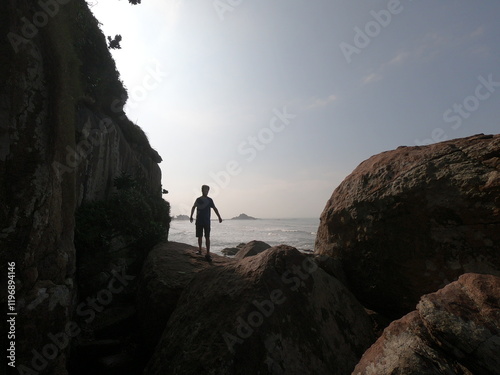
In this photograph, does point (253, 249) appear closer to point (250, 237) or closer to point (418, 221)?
point (418, 221)

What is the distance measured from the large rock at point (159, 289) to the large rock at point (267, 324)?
3.28 ft

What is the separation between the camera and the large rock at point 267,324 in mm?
3348

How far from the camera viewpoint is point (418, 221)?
163 inches

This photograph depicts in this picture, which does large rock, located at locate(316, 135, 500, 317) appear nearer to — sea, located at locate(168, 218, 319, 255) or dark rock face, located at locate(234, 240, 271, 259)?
dark rock face, located at locate(234, 240, 271, 259)

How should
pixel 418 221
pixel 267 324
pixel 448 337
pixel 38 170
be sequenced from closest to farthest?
pixel 448 337 < pixel 267 324 < pixel 418 221 < pixel 38 170

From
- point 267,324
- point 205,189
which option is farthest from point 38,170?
point 205,189

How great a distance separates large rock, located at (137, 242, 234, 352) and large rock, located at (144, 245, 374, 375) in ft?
3.28

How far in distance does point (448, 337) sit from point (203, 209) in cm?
756

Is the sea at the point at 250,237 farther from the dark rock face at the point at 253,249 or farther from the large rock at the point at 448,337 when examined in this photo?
the large rock at the point at 448,337

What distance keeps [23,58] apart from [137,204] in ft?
20.7

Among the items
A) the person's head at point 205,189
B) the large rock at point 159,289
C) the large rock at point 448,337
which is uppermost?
the person's head at point 205,189

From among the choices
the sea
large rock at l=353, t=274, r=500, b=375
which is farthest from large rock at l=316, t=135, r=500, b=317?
the sea

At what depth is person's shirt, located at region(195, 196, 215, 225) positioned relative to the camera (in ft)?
29.5

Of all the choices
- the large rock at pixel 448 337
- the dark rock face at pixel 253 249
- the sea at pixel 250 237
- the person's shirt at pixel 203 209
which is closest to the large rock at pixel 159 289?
the person's shirt at pixel 203 209
